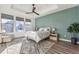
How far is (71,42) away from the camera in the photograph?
5.93ft

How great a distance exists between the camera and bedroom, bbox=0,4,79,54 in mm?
1695

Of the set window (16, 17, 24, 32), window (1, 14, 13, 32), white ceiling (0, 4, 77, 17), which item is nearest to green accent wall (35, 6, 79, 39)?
white ceiling (0, 4, 77, 17)

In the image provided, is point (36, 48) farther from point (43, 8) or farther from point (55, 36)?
point (43, 8)

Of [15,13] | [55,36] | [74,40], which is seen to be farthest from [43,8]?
[74,40]

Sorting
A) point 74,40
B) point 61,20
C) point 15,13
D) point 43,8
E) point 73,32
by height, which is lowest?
point 74,40

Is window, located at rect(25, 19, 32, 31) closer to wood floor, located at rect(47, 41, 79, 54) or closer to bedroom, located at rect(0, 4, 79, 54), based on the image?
bedroom, located at rect(0, 4, 79, 54)

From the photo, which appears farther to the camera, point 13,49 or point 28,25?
point 28,25

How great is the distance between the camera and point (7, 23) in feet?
5.69

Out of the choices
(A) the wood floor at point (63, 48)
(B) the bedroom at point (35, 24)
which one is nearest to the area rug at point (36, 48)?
(B) the bedroom at point (35, 24)

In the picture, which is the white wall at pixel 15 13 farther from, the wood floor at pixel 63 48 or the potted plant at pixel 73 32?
the potted plant at pixel 73 32

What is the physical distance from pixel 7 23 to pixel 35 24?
2.12 ft
